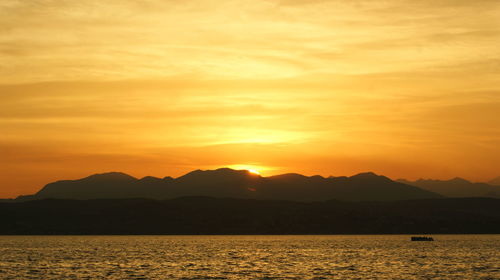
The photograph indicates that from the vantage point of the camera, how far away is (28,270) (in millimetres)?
132750

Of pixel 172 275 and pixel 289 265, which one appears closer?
pixel 172 275

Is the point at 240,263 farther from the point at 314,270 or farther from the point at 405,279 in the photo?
the point at 405,279

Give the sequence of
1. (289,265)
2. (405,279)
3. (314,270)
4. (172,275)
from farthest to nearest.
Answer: (289,265), (314,270), (172,275), (405,279)

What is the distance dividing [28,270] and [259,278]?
47.6m

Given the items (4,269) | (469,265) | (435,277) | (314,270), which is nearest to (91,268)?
(4,269)

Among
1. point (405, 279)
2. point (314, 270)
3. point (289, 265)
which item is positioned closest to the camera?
point (405, 279)

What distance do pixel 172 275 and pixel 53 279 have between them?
19.6 meters

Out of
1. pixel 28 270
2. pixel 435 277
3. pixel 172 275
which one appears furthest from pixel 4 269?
pixel 435 277

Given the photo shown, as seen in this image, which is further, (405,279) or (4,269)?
(4,269)

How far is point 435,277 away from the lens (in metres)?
117

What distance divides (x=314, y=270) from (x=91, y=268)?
142ft

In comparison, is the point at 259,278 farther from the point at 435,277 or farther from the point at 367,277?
the point at 435,277

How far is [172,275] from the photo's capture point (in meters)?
120

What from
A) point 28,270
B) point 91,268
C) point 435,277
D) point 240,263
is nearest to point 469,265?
point 435,277
